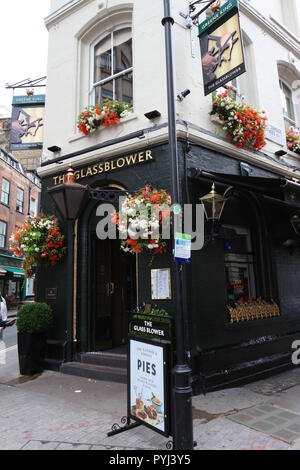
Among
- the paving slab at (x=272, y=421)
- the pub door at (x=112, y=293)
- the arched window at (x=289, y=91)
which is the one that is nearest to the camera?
the paving slab at (x=272, y=421)

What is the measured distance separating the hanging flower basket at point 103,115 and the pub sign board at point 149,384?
192 inches

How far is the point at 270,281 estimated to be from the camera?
760cm

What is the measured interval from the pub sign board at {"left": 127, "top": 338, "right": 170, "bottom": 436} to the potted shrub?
336cm

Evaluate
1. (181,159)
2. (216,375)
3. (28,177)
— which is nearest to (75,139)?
(181,159)

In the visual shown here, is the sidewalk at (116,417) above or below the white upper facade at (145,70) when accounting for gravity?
below

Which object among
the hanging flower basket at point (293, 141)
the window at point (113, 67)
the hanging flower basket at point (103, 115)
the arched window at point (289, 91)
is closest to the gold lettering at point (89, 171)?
the hanging flower basket at point (103, 115)

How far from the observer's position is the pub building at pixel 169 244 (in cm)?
602

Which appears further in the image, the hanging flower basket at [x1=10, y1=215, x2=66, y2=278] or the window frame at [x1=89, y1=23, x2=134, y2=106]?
the window frame at [x1=89, y1=23, x2=134, y2=106]

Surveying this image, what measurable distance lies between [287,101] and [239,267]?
20.3ft

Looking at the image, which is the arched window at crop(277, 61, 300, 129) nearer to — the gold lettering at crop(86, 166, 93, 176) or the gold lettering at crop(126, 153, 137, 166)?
the gold lettering at crop(126, 153, 137, 166)

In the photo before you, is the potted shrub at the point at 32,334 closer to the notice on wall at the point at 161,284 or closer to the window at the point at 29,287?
the notice on wall at the point at 161,284

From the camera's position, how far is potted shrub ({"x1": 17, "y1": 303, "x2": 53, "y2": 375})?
691 cm

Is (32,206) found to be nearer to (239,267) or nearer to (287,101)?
(287,101)

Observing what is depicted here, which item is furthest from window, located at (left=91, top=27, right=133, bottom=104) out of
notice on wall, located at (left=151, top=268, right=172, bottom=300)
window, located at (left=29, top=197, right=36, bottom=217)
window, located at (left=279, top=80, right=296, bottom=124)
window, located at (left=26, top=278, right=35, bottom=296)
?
window, located at (left=26, top=278, right=35, bottom=296)
